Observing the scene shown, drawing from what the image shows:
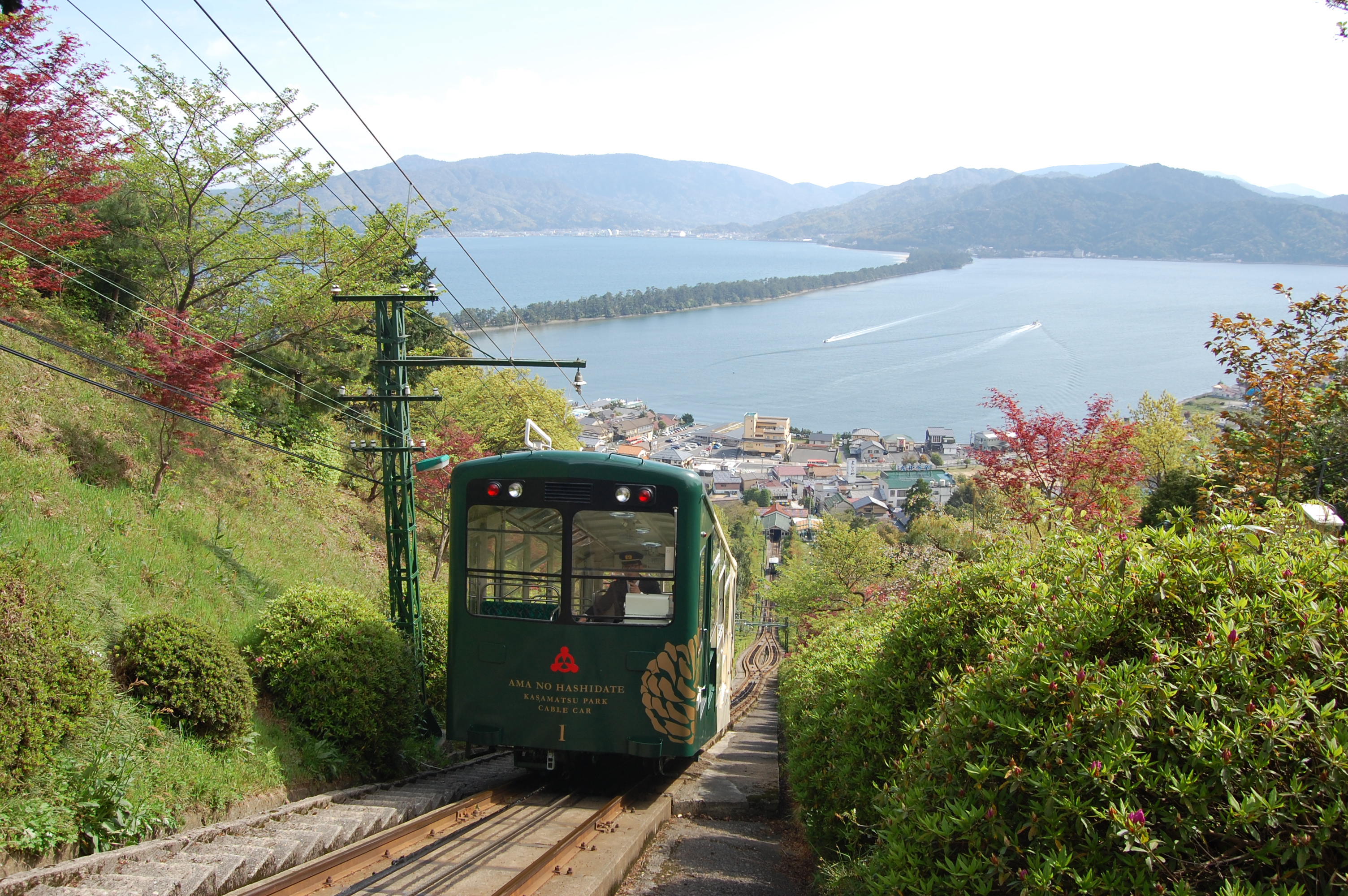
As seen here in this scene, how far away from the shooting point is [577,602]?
6.93 metres

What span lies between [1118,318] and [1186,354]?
Result: 26942 mm

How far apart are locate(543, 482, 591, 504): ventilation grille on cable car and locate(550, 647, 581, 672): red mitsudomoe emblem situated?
122 centimetres

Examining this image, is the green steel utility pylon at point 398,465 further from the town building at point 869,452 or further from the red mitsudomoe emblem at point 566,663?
the town building at point 869,452

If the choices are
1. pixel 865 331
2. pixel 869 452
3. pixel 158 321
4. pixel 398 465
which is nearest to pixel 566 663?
pixel 398 465

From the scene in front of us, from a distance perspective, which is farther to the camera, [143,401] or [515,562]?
[515,562]

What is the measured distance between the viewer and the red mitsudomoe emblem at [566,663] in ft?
22.9

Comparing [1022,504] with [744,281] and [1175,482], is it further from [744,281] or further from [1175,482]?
[744,281]

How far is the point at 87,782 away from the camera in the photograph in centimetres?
505

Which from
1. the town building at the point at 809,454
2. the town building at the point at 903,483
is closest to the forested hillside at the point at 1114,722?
the town building at the point at 903,483

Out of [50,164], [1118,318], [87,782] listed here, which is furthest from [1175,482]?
[1118,318]

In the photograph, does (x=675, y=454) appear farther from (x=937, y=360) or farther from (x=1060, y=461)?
(x=1060, y=461)

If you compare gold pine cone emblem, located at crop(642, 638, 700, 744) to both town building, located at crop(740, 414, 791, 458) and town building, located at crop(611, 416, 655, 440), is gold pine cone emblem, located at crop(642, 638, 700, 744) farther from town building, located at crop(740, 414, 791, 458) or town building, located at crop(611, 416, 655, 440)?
town building, located at crop(740, 414, 791, 458)

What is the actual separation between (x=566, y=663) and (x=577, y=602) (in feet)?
1.68

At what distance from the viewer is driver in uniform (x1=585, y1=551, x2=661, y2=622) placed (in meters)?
6.95
